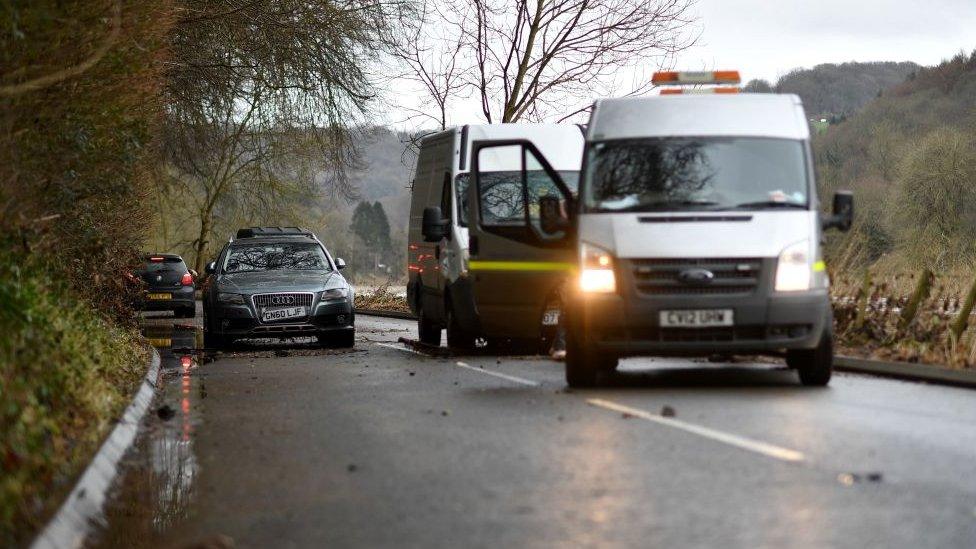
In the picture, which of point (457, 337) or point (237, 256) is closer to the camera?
point (457, 337)

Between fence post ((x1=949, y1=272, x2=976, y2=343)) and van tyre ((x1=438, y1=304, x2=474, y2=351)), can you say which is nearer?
fence post ((x1=949, y1=272, x2=976, y2=343))

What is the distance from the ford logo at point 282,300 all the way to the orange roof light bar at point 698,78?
7.76m

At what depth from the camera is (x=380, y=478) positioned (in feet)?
25.7

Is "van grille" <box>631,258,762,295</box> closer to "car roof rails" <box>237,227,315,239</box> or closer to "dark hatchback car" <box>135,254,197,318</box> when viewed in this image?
"car roof rails" <box>237,227,315,239</box>

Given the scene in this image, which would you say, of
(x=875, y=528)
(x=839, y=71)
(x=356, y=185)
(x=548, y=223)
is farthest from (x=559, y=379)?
(x=839, y=71)

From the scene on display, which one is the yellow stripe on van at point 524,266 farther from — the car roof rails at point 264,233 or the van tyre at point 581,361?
the car roof rails at point 264,233

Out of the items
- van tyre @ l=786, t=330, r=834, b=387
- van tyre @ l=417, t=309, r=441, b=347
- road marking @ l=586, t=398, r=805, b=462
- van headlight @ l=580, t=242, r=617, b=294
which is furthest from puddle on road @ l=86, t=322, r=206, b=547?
van tyre @ l=417, t=309, r=441, b=347

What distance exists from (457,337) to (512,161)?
236cm

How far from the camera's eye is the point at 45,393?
8344 millimetres

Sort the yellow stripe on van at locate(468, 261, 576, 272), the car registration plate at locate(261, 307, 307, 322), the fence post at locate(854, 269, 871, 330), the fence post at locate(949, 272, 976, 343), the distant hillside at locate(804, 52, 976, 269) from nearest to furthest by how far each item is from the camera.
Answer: the fence post at locate(949, 272, 976, 343) < the yellow stripe on van at locate(468, 261, 576, 272) < the fence post at locate(854, 269, 871, 330) < the car registration plate at locate(261, 307, 307, 322) < the distant hillside at locate(804, 52, 976, 269)

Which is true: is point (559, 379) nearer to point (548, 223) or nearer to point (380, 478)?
point (548, 223)

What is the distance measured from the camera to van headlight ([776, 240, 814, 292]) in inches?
477

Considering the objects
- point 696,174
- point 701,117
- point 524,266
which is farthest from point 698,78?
point 524,266

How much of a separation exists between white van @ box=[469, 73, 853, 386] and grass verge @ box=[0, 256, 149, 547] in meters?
4.24
